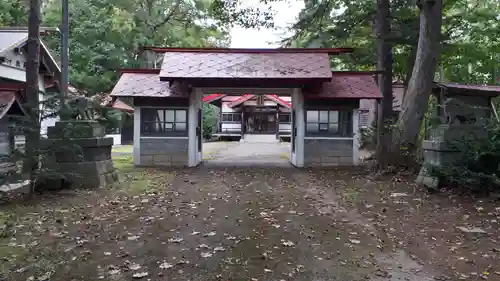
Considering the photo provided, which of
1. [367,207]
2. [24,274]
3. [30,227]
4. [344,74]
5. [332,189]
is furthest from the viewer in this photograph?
[344,74]

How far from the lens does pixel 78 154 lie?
8.83 m

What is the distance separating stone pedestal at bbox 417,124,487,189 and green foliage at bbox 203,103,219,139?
2933cm

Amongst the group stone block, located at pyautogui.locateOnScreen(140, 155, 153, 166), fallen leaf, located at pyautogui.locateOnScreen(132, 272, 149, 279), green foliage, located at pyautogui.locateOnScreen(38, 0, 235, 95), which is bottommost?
fallen leaf, located at pyautogui.locateOnScreen(132, 272, 149, 279)

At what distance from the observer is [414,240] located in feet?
18.2

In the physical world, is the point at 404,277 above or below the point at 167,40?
below

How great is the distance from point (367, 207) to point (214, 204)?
2.87m

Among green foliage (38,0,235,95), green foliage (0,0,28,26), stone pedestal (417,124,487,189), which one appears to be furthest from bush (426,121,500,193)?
green foliage (0,0,28,26)

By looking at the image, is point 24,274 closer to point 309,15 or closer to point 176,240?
point 176,240

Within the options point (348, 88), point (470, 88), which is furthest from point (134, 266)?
point (470, 88)

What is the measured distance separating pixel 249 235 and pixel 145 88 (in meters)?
9.70

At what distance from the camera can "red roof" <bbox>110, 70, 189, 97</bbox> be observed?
45.4 ft

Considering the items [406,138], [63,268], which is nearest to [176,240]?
[63,268]

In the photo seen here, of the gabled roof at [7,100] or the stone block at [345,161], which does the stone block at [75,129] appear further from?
the stone block at [345,161]

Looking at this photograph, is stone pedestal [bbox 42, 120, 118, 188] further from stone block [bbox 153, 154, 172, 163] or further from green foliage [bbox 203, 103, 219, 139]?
green foliage [bbox 203, 103, 219, 139]
